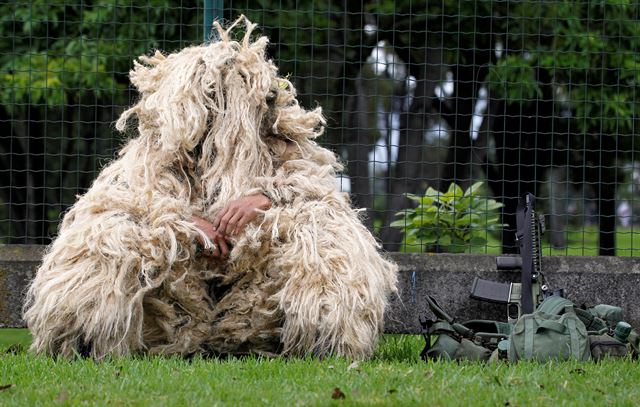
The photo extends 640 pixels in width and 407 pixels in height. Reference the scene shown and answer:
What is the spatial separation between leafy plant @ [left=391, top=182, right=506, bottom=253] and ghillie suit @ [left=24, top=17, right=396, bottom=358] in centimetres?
157

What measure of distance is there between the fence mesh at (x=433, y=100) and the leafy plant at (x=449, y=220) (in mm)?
10

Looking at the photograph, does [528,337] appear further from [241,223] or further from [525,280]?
[241,223]

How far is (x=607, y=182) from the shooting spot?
766cm

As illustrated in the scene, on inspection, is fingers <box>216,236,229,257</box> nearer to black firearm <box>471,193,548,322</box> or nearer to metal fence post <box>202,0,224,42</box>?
black firearm <box>471,193,548,322</box>

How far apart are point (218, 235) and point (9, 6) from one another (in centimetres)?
523

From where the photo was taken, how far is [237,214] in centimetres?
529

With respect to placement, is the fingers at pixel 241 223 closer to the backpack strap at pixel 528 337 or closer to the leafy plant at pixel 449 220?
the backpack strap at pixel 528 337

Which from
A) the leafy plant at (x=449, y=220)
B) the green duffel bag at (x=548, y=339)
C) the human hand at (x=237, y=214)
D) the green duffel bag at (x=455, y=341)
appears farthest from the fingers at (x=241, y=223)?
the leafy plant at (x=449, y=220)

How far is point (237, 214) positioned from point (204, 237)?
19 cm

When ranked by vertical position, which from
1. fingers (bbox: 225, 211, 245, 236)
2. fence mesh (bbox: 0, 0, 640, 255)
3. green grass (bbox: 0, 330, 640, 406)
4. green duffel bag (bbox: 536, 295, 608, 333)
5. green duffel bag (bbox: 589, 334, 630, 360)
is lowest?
green grass (bbox: 0, 330, 640, 406)

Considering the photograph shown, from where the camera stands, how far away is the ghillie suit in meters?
5.05

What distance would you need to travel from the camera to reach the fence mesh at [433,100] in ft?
24.1

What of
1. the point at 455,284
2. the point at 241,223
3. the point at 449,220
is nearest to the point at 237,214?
the point at 241,223

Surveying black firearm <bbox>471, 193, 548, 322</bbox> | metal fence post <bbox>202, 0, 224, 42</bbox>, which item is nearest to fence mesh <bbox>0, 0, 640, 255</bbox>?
metal fence post <bbox>202, 0, 224, 42</bbox>
